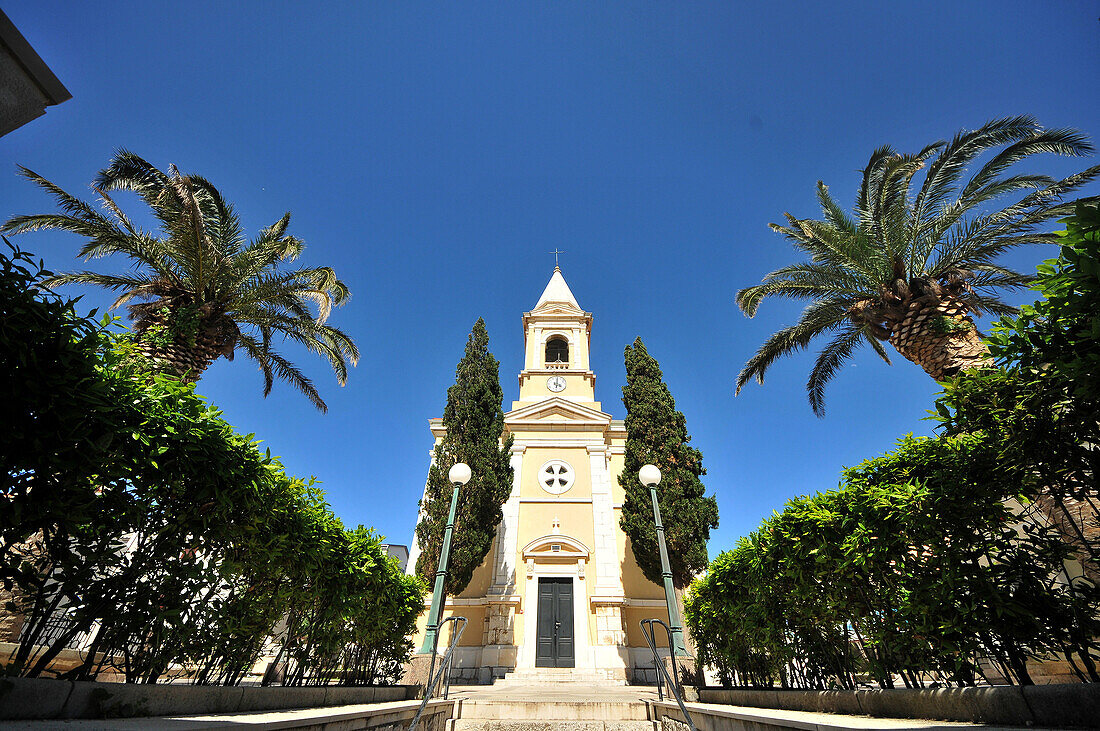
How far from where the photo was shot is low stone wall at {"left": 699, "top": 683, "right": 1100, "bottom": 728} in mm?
2541

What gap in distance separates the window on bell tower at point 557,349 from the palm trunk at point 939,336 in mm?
16278

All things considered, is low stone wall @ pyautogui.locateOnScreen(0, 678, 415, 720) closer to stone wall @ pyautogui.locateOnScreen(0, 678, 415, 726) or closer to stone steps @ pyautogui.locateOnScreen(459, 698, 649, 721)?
stone wall @ pyautogui.locateOnScreen(0, 678, 415, 726)

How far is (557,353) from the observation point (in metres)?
24.8

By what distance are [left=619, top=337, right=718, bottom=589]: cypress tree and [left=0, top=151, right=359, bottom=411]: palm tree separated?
36.0ft

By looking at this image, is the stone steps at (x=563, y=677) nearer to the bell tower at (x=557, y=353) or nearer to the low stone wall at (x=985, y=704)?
the bell tower at (x=557, y=353)

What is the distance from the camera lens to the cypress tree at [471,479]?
49.6 feet

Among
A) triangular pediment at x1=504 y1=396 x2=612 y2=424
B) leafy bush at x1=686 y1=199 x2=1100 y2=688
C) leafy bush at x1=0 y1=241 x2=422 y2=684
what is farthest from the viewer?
triangular pediment at x1=504 y1=396 x2=612 y2=424

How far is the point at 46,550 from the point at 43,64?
2.53 metres

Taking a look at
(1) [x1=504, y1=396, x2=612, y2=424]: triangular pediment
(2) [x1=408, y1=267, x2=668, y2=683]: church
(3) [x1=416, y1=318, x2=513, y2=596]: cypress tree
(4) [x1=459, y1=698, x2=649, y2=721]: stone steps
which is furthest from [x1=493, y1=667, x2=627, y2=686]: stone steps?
(1) [x1=504, y1=396, x2=612, y2=424]: triangular pediment

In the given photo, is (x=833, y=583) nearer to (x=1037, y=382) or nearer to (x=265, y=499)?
(x=1037, y=382)

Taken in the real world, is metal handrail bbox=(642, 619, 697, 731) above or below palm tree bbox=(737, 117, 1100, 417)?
below

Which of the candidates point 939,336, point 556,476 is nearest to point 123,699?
point 939,336

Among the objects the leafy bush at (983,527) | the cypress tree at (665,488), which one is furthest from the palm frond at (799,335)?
the leafy bush at (983,527)

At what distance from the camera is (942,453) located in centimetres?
379
